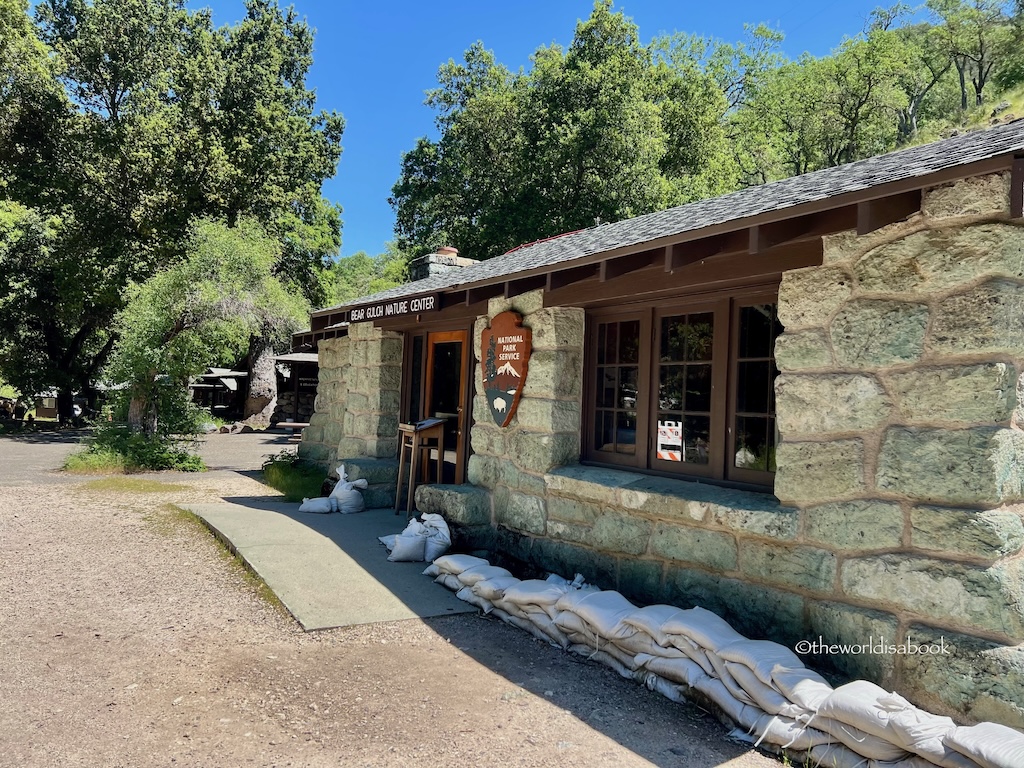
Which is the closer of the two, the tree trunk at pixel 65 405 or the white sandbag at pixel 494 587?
the white sandbag at pixel 494 587

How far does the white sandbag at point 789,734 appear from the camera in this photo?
292 centimetres

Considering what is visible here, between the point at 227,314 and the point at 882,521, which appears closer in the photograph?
the point at 882,521

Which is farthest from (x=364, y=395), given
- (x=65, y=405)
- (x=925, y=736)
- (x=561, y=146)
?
(x=65, y=405)

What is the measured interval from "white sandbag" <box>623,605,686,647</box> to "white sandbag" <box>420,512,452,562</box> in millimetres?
2358

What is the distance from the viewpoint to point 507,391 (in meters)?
6.00

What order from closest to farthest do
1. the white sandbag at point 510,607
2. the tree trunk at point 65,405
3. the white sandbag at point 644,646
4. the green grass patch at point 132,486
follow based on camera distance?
1. the white sandbag at point 644,646
2. the white sandbag at point 510,607
3. the green grass patch at point 132,486
4. the tree trunk at point 65,405

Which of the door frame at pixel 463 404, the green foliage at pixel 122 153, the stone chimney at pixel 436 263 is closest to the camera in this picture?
the door frame at pixel 463 404

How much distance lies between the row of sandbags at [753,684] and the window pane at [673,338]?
1784 millimetres

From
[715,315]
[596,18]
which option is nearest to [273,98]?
[596,18]

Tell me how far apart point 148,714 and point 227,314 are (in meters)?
9.73

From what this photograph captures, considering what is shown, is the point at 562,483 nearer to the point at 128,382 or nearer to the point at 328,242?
the point at 128,382

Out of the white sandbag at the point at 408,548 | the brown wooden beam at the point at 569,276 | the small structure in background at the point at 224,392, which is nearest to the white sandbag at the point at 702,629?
the brown wooden beam at the point at 569,276

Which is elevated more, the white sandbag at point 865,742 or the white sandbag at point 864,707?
the white sandbag at point 864,707

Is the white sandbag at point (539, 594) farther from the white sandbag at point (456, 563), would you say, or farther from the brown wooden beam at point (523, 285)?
the brown wooden beam at point (523, 285)
